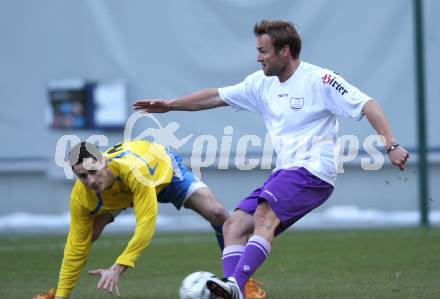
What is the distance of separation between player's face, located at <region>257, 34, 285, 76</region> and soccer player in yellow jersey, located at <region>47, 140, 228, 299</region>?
103 centimetres

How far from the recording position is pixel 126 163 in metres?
6.57

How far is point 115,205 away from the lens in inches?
270

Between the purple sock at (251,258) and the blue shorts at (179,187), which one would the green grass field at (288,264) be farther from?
the purple sock at (251,258)

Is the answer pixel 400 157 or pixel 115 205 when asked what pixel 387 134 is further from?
pixel 115 205

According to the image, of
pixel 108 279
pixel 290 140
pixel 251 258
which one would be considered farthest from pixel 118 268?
pixel 290 140

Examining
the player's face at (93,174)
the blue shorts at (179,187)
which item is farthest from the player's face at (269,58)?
the blue shorts at (179,187)

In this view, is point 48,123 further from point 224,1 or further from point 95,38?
point 224,1

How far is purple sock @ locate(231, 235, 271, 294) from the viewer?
5977mm

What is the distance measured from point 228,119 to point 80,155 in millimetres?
7170

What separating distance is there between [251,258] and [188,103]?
1.34 metres

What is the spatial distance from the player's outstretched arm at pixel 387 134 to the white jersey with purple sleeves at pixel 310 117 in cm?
14

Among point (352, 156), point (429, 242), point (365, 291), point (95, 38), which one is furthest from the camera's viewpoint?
point (95, 38)

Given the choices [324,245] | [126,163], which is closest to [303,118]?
[126,163]

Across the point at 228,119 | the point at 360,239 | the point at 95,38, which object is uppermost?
the point at 95,38
